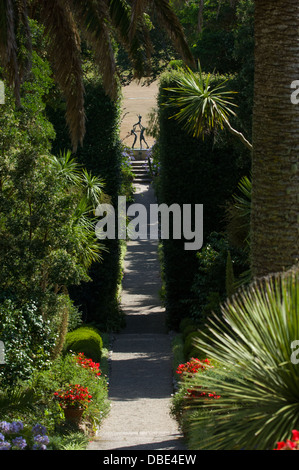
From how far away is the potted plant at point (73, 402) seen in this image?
869cm

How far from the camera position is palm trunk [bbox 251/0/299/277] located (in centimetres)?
752

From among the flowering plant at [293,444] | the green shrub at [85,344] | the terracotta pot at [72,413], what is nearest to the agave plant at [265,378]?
the flowering plant at [293,444]

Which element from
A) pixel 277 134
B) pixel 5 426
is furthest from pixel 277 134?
pixel 5 426

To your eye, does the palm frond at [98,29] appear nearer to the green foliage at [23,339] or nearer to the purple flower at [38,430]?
the green foliage at [23,339]

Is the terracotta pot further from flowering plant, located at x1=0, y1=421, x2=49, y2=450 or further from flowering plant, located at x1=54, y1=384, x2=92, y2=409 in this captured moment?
flowering plant, located at x1=0, y1=421, x2=49, y2=450

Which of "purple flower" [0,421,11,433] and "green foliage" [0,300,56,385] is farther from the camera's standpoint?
"green foliage" [0,300,56,385]

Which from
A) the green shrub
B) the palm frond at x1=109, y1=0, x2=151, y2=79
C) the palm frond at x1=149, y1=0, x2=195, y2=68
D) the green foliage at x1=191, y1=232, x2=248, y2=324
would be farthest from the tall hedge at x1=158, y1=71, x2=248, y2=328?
the palm frond at x1=149, y1=0, x2=195, y2=68

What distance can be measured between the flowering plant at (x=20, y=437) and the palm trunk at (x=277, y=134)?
2952 millimetres

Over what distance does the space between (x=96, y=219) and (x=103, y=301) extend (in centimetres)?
172

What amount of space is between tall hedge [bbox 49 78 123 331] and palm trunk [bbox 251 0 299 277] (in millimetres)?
6793

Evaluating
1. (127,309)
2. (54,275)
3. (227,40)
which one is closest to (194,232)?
(127,309)

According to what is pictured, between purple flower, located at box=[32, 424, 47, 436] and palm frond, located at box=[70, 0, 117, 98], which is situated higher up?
palm frond, located at box=[70, 0, 117, 98]

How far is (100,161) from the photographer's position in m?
14.3

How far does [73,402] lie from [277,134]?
393cm
